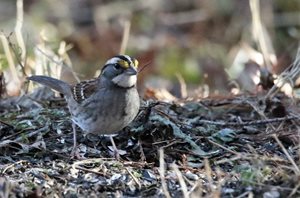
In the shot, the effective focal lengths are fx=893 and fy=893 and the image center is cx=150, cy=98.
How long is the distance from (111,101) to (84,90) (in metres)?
0.34

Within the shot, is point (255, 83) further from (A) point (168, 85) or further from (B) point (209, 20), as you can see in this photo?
(B) point (209, 20)

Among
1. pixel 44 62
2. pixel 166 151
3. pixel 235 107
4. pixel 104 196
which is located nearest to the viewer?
pixel 104 196

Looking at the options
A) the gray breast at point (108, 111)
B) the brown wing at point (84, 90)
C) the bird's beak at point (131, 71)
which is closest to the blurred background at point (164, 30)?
the brown wing at point (84, 90)

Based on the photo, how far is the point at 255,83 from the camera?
7.07m

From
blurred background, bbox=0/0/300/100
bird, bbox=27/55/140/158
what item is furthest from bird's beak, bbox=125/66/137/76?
blurred background, bbox=0/0/300/100

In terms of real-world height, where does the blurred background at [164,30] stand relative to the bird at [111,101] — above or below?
above

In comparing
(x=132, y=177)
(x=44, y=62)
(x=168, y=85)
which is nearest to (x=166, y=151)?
(x=132, y=177)

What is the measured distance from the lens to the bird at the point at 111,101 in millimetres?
5164

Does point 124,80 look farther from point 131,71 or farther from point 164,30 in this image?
point 164,30

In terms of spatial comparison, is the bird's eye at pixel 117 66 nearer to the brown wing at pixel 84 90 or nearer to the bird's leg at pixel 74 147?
the brown wing at pixel 84 90

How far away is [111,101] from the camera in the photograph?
5.23 m

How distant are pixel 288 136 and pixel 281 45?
5.09 meters

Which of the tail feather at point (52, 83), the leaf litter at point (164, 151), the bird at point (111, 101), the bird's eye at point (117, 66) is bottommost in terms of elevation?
the leaf litter at point (164, 151)

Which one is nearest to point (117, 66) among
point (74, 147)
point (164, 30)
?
point (74, 147)
